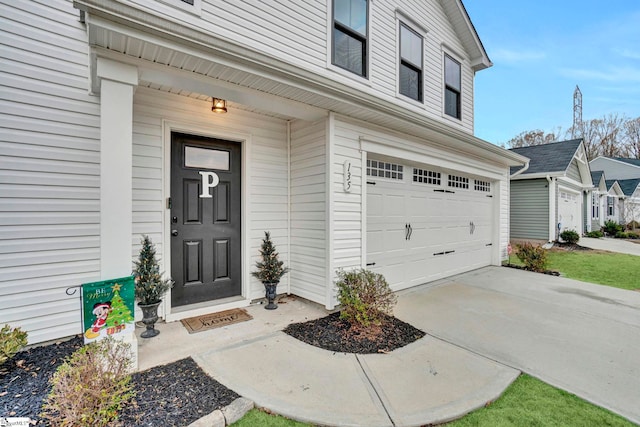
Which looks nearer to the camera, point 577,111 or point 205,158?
point 205,158

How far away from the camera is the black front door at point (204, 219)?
367 cm

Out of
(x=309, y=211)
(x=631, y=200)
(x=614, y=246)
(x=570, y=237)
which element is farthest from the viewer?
(x=631, y=200)

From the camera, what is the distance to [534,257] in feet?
23.0

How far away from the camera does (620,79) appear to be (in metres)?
26.9

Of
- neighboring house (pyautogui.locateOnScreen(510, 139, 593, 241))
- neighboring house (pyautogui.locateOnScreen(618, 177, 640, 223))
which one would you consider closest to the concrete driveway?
neighboring house (pyautogui.locateOnScreen(510, 139, 593, 241))

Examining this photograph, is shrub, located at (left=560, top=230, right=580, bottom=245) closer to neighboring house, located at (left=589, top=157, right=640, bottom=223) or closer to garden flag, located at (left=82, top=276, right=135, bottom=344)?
neighboring house, located at (left=589, top=157, right=640, bottom=223)

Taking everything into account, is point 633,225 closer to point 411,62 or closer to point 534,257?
point 534,257

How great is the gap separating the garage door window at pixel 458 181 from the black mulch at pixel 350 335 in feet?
12.5

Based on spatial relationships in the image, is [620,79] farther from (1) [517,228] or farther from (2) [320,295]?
(2) [320,295]

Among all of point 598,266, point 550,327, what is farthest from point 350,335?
point 598,266

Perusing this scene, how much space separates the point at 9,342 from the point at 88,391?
48.9 inches

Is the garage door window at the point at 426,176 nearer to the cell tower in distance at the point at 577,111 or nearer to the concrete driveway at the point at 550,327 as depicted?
the concrete driveway at the point at 550,327

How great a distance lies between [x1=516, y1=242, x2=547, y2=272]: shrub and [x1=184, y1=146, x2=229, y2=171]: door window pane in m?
7.22

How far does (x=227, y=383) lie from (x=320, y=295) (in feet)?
6.19
